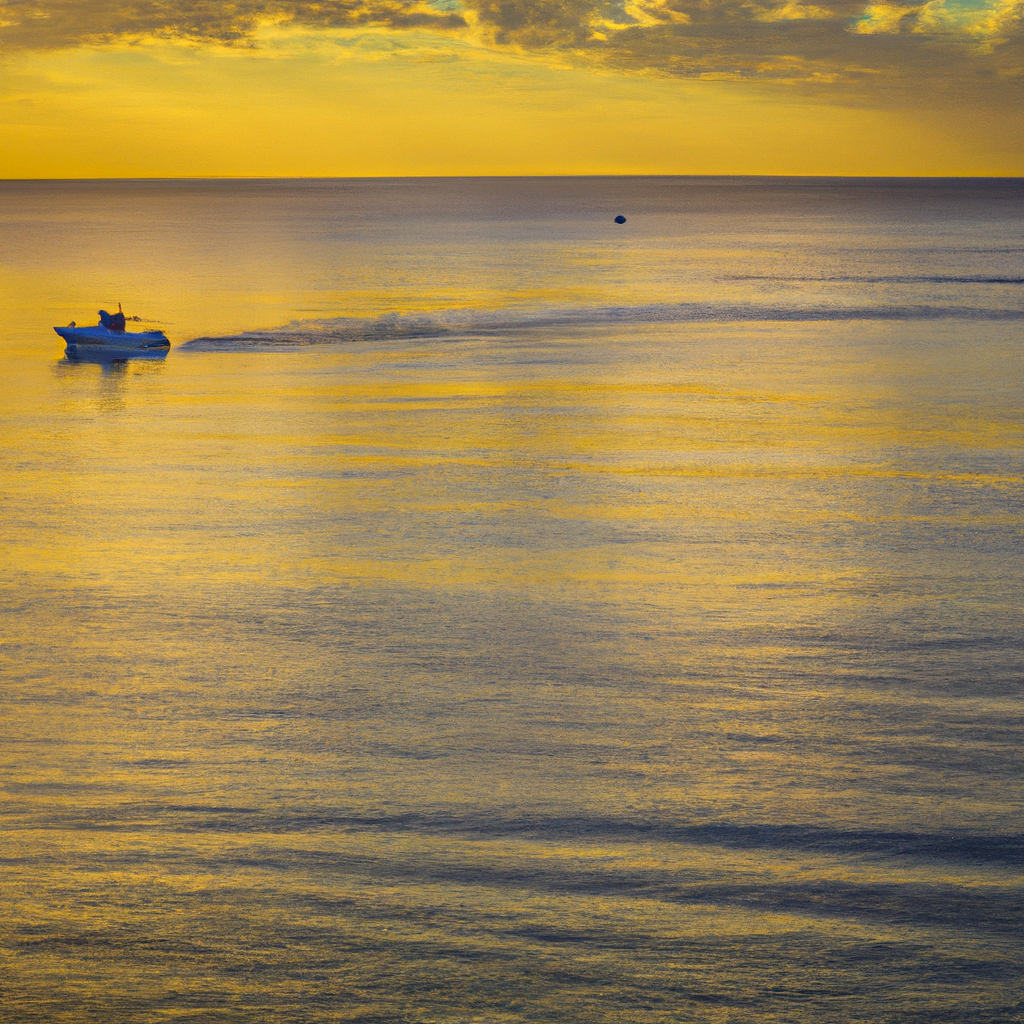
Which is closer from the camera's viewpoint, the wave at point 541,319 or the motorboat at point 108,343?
the motorboat at point 108,343

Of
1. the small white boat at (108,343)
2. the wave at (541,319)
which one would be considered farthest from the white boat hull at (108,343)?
the wave at (541,319)

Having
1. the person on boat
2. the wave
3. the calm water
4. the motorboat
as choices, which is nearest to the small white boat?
the motorboat

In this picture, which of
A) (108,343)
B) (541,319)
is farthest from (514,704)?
(541,319)

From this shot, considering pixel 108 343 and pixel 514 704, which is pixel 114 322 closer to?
pixel 108 343

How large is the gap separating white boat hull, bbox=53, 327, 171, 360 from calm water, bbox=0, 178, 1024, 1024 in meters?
6.32

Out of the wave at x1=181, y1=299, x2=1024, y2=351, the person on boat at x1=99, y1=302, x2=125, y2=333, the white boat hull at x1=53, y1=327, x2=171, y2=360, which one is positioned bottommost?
the white boat hull at x1=53, y1=327, x2=171, y2=360

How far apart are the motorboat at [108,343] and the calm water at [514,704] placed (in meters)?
6.32

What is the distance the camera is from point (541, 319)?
121 feet

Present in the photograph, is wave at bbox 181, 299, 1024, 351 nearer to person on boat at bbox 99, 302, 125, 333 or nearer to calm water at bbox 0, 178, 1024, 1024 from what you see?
person on boat at bbox 99, 302, 125, 333

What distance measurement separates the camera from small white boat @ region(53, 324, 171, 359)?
30.1 meters

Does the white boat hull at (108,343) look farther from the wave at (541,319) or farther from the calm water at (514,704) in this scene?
the calm water at (514,704)

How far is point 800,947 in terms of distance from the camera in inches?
218

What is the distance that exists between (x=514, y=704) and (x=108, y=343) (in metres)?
24.6

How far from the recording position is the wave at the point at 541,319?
32.8 metres
